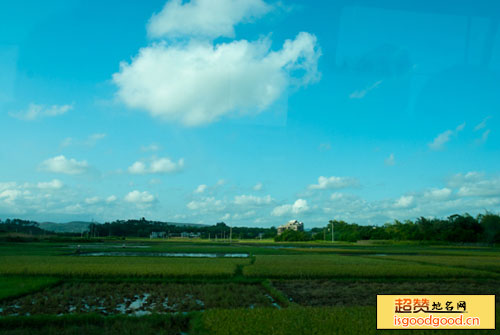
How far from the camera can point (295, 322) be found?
320 inches

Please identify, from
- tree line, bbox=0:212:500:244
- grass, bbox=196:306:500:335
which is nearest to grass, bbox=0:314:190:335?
grass, bbox=196:306:500:335

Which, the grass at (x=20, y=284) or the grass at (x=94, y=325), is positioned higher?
the grass at (x=94, y=325)

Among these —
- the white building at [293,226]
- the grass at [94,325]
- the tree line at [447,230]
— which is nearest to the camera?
the grass at [94,325]

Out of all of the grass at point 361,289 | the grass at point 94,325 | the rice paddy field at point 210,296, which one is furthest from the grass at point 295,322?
the grass at point 361,289

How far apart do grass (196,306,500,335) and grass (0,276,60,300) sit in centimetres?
774

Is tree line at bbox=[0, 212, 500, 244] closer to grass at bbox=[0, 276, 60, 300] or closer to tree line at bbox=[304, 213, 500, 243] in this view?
tree line at bbox=[304, 213, 500, 243]

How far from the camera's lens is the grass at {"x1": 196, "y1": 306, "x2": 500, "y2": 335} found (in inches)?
297

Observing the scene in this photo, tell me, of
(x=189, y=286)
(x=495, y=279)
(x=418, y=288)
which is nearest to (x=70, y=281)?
(x=189, y=286)

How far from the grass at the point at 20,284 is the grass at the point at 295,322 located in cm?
774

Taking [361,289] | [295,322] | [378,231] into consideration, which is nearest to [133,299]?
[295,322]

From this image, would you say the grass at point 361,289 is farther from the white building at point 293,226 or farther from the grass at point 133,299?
the white building at point 293,226

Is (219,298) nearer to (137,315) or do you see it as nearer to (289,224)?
(137,315)

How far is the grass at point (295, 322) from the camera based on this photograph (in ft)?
24.7

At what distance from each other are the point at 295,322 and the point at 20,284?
11.7 m
